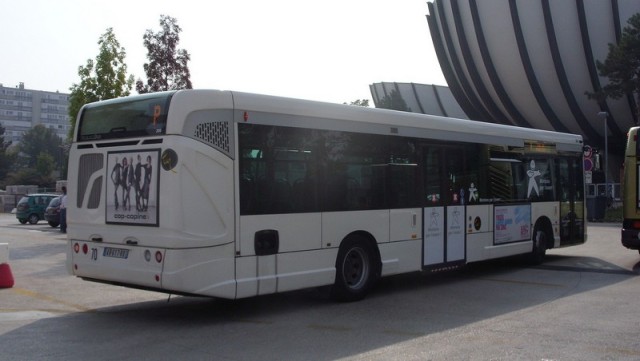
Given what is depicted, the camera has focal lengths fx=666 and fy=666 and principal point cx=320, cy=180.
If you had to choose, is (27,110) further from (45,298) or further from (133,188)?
(133,188)

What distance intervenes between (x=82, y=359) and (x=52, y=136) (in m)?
128

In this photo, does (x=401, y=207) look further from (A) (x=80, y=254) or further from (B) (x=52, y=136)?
(B) (x=52, y=136)

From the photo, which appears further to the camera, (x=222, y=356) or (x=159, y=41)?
(x=159, y=41)

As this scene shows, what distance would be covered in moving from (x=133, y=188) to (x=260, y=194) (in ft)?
5.24

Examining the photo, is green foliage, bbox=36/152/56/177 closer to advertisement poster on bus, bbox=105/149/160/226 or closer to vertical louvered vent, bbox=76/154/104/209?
vertical louvered vent, bbox=76/154/104/209

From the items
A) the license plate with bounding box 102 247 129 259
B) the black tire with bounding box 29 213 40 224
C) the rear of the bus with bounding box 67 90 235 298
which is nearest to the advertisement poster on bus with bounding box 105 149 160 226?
the rear of the bus with bounding box 67 90 235 298

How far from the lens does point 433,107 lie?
7019 cm

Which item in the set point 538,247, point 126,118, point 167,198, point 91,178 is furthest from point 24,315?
point 538,247

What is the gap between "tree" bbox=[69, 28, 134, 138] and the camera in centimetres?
2770

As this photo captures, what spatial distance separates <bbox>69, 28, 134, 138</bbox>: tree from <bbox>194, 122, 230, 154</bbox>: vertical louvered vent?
2073 cm

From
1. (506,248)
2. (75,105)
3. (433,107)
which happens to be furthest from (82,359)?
(433,107)

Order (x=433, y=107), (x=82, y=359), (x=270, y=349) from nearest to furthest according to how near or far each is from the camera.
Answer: (x=82, y=359)
(x=270, y=349)
(x=433, y=107)

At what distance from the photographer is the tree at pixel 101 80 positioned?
2770 centimetres

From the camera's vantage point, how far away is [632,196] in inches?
563
